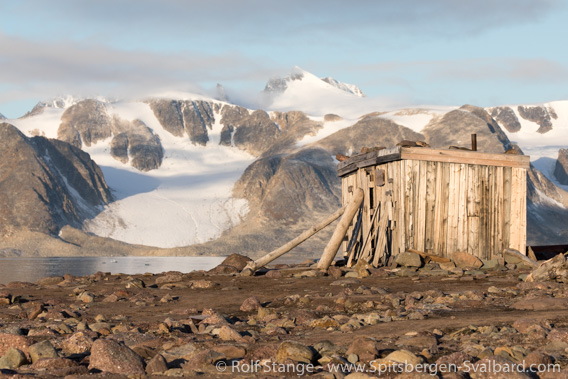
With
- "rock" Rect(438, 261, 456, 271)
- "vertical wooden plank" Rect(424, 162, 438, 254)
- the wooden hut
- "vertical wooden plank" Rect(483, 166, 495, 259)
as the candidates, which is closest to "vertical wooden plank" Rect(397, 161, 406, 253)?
the wooden hut

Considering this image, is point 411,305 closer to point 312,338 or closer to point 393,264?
point 312,338

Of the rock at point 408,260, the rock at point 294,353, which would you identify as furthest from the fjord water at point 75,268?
the rock at point 294,353

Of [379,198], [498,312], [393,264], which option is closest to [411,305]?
[498,312]

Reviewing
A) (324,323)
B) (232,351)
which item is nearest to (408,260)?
(324,323)

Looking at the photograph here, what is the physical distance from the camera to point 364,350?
8.51 m

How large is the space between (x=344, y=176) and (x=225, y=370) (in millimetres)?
20042

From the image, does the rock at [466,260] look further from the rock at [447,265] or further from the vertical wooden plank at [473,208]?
the vertical wooden plank at [473,208]

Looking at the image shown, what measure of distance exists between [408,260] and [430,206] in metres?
2.06

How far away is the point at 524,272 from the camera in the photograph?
67.0 ft

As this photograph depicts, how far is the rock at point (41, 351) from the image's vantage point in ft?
28.6

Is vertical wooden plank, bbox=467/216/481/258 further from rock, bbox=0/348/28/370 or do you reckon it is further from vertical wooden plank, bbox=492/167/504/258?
rock, bbox=0/348/28/370

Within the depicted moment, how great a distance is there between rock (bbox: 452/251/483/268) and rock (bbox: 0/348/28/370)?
15285 mm

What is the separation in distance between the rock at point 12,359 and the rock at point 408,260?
13.9 meters

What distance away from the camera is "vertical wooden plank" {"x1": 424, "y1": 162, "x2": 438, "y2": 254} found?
22.1 m
